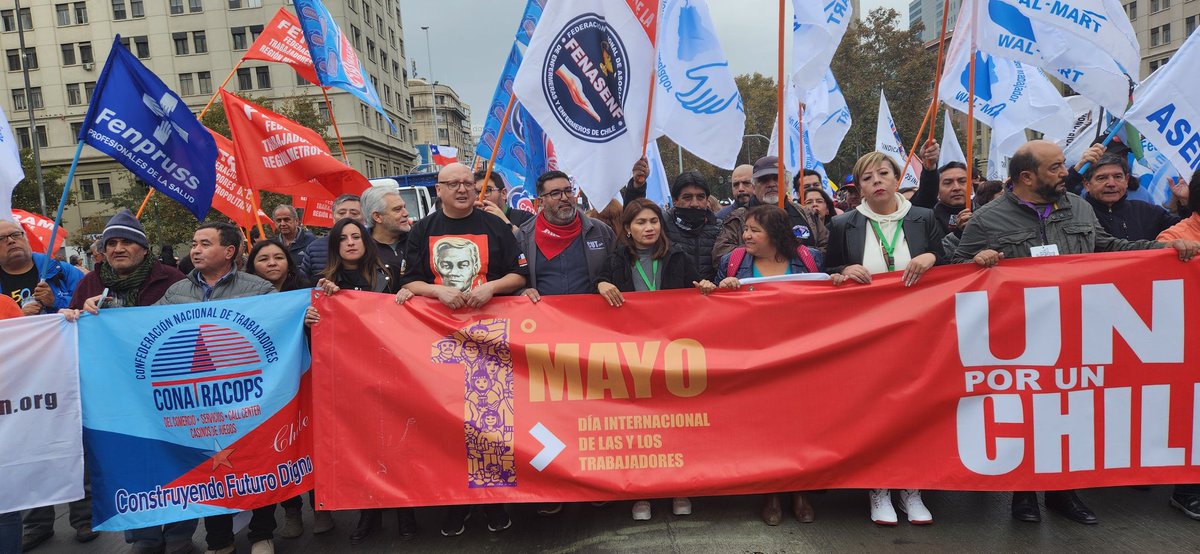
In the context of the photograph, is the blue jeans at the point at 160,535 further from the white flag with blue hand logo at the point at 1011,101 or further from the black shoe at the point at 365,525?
Result: the white flag with blue hand logo at the point at 1011,101

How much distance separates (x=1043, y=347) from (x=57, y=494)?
208 inches

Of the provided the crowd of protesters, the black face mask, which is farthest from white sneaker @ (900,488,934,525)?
the black face mask

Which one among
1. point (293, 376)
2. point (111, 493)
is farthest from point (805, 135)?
point (111, 493)

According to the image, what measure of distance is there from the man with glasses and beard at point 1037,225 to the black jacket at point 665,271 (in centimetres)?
153

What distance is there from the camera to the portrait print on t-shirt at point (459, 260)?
4172 millimetres

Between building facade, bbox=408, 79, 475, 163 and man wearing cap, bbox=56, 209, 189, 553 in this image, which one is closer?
man wearing cap, bbox=56, 209, 189, 553

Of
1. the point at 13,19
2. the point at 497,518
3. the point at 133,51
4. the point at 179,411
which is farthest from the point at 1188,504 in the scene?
the point at 13,19

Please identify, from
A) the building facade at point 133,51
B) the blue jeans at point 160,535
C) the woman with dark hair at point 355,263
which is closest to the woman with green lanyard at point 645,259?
the woman with dark hair at point 355,263

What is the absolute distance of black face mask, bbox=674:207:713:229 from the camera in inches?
190

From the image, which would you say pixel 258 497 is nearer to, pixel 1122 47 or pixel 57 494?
pixel 57 494

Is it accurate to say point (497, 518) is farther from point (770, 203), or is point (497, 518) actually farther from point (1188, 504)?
point (1188, 504)

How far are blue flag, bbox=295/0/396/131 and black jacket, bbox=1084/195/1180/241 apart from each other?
619 centimetres

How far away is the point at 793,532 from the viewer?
12.4 ft

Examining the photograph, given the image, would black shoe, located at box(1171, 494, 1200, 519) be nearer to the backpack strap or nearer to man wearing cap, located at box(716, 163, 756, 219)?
the backpack strap
